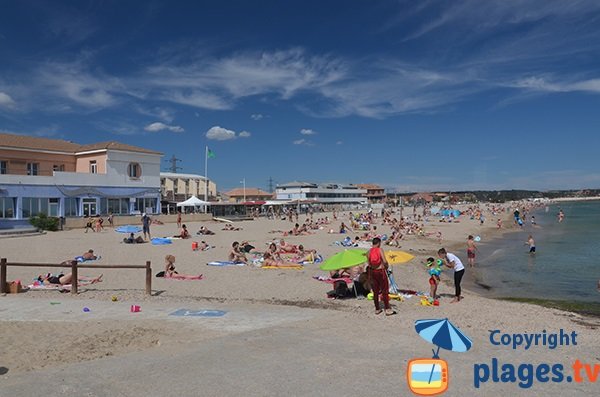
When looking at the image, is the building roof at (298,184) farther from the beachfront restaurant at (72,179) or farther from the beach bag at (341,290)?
the beach bag at (341,290)

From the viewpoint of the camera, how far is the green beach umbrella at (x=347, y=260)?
32.9 ft

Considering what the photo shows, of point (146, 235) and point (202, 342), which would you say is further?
point (146, 235)

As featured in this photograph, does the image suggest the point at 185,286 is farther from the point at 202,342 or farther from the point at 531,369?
the point at 531,369

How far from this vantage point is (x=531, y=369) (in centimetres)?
612

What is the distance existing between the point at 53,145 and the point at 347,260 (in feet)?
117

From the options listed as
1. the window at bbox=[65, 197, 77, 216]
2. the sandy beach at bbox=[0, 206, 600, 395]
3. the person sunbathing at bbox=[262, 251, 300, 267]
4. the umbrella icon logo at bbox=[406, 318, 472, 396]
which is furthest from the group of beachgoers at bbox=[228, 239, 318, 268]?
the window at bbox=[65, 197, 77, 216]

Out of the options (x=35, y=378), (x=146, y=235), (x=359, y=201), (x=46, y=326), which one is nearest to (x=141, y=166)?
(x=146, y=235)

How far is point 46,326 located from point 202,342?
323cm

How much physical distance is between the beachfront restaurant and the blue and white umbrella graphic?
3149cm

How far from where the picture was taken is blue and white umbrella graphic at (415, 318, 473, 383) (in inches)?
167

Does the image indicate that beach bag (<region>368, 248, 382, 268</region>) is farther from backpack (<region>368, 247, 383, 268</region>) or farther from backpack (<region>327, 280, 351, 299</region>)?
backpack (<region>327, 280, 351, 299</region>)

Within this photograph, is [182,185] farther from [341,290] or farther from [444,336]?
[444,336]

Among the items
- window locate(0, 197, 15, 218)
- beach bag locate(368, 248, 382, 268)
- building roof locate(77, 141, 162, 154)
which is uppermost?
building roof locate(77, 141, 162, 154)

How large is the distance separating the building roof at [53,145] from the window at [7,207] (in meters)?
5.13
